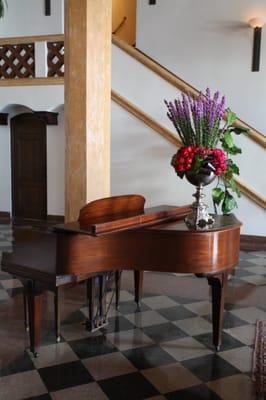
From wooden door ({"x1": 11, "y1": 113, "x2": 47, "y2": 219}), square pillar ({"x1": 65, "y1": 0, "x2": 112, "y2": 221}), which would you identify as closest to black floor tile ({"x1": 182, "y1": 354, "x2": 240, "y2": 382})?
square pillar ({"x1": 65, "y1": 0, "x2": 112, "y2": 221})

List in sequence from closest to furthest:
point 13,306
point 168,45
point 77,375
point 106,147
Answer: point 77,375, point 13,306, point 106,147, point 168,45

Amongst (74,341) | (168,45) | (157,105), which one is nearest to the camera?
(74,341)

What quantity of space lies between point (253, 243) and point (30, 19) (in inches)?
231

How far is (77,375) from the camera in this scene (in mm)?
2516

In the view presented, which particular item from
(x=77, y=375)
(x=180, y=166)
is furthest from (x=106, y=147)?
(x=77, y=375)

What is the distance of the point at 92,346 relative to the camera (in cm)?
291

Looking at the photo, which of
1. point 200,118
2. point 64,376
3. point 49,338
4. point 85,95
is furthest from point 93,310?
point 85,95

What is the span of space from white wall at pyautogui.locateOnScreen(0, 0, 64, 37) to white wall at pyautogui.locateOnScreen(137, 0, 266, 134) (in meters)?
1.57

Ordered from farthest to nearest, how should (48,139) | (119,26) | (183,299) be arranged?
(119,26), (48,139), (183,299)

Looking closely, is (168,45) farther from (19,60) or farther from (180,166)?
(180,166)

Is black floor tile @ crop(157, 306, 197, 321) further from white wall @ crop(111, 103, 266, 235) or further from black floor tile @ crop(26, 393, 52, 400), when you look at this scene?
white wall @ crop(111, 103, 266, 235)

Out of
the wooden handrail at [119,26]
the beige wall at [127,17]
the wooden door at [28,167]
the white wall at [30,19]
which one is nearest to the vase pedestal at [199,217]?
the wooden door at [28,167]

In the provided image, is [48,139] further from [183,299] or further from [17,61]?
[183,299]

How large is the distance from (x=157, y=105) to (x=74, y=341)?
4.03 meters
